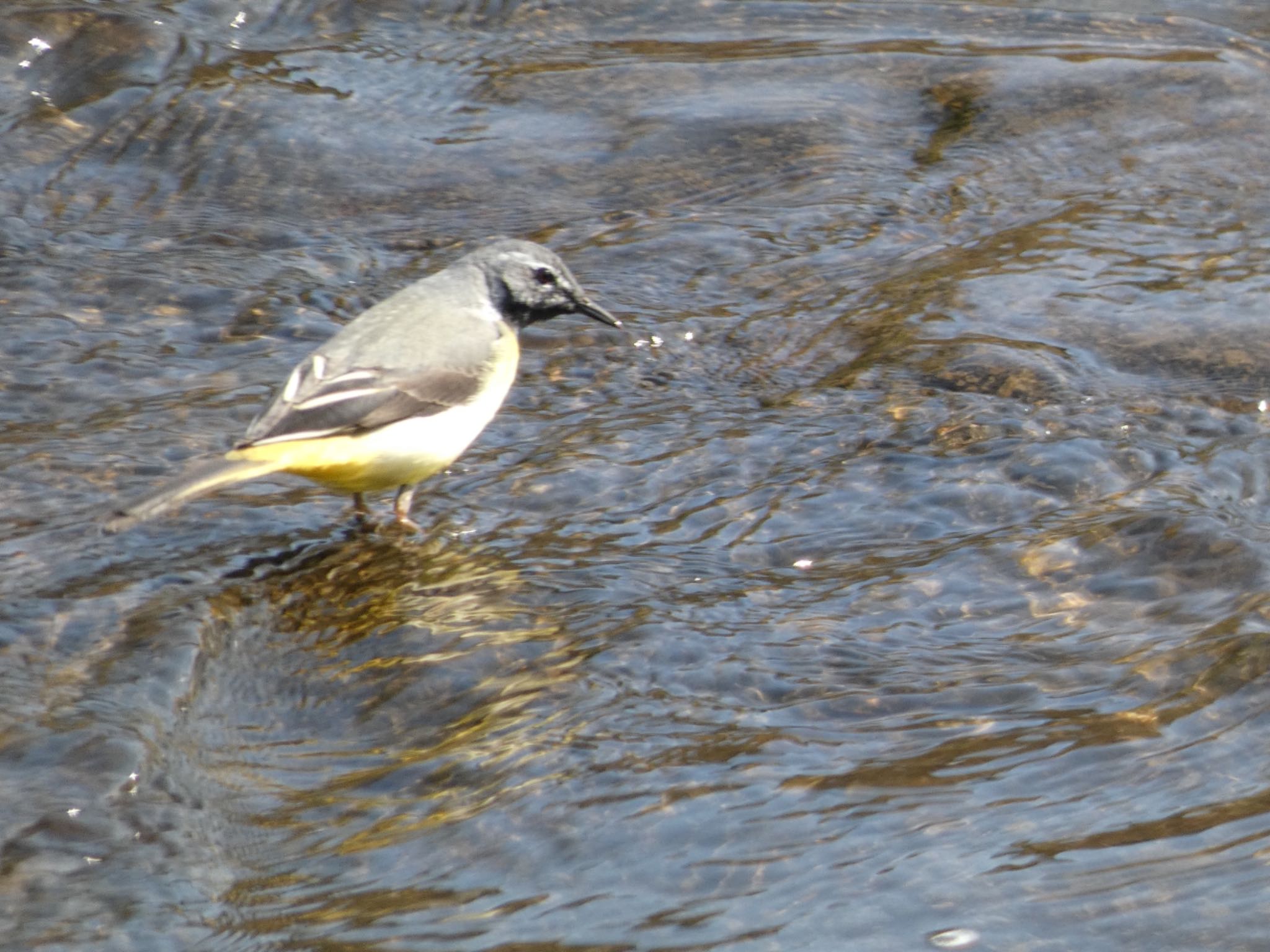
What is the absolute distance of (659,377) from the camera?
7402 mm

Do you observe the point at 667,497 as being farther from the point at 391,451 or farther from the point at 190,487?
the point at 190,487

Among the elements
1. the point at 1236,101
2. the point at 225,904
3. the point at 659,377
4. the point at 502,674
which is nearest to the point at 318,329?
the point at 659,377

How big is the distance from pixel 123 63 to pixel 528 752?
23.7 ft

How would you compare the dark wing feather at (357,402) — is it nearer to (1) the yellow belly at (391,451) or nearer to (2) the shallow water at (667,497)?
(1) the yellow belly at (391,451)

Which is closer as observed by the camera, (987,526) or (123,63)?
(987,526)

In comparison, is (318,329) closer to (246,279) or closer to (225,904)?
(246,279)

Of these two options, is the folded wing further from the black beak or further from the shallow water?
the black beak

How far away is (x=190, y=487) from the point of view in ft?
17.0

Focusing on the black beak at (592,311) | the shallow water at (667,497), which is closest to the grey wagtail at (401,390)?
the black beak at (592,311)

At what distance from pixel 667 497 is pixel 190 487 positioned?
1.87 m

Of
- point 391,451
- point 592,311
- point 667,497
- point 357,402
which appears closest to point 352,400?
point 357,402

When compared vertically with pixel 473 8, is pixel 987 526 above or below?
below

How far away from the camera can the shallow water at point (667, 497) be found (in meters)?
4.12

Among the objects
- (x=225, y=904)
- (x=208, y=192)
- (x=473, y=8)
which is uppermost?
(x=473, y=8)
